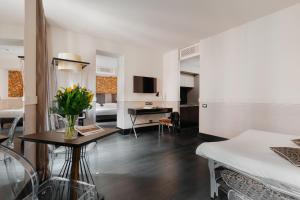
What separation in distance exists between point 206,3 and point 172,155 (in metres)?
2.74

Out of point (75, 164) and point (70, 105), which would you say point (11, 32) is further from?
point (75, 164)

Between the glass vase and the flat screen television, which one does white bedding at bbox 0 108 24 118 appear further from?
the flat screen television

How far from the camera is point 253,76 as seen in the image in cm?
320

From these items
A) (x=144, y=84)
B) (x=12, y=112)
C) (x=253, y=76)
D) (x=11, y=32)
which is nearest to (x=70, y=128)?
(x=12, y=112)

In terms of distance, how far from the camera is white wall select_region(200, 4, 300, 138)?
2711mm

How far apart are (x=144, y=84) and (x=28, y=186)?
3758 mm

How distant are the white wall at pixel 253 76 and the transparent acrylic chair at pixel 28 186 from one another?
10.5 ft

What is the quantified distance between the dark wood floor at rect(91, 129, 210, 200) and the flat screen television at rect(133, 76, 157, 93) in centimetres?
186

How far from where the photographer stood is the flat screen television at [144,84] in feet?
16.0

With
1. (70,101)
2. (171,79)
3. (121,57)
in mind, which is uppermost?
(121,57)

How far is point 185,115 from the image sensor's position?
18.5ft

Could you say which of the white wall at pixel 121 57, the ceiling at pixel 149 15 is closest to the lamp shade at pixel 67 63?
the white wall at pixel 121 57

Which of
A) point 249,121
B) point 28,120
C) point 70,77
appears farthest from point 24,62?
point 249,121

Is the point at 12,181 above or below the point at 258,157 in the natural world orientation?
below
